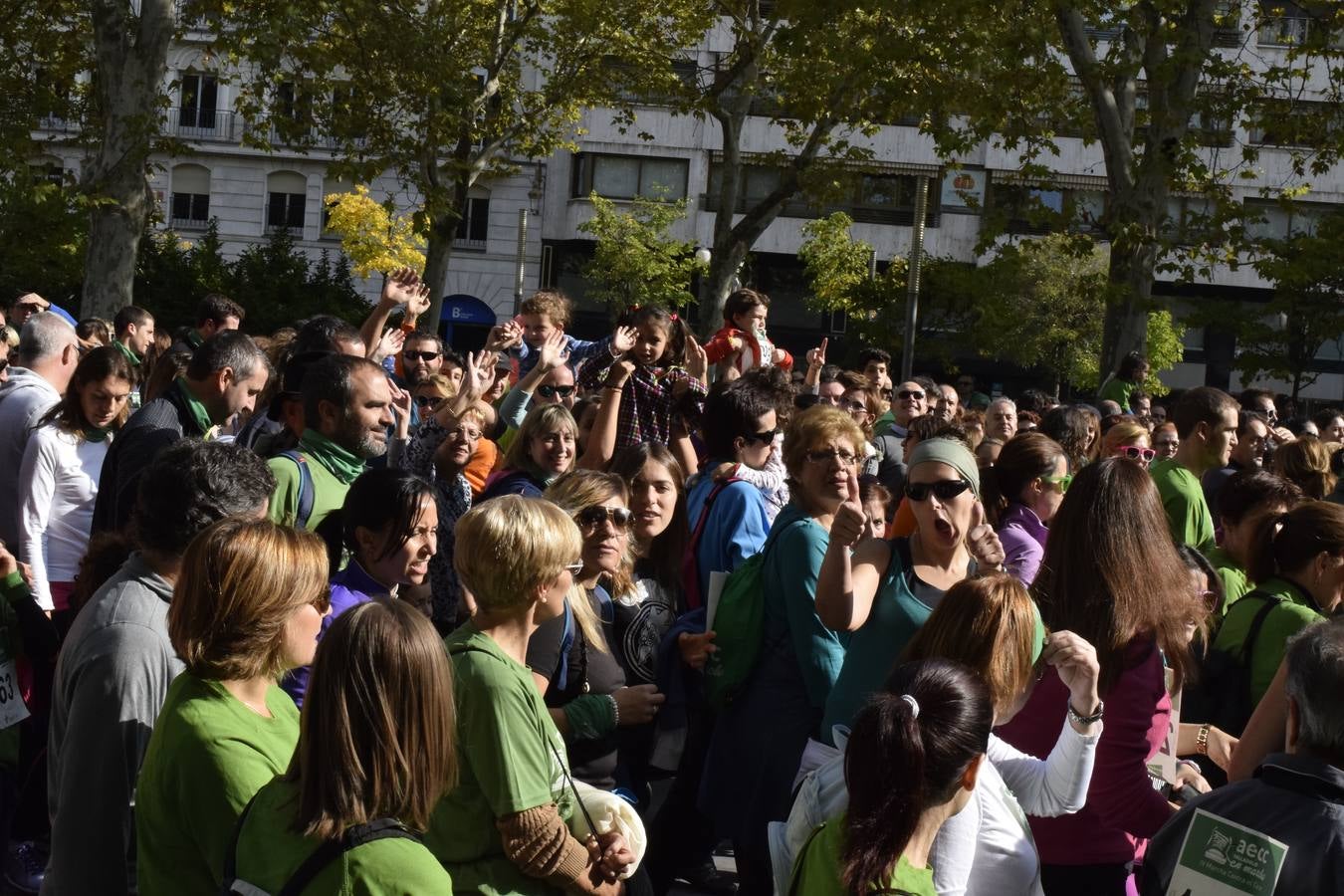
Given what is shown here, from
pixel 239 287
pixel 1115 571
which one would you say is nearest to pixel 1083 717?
pixel 1115 571

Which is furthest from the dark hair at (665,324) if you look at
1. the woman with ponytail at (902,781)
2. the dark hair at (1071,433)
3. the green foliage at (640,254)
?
the green foliage at (640,254)

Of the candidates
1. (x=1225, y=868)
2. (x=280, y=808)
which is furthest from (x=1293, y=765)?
(x=280, y=808)

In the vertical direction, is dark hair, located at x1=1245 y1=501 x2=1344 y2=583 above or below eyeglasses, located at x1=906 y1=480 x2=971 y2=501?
below

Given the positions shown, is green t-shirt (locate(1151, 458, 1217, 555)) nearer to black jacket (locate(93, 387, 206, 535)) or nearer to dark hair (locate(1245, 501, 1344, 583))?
dark hair (locate(1245, 501, 1344, 583))

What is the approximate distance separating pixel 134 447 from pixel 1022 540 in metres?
3.34

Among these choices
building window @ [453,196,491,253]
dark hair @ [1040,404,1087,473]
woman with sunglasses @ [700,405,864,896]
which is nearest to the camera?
woman with sunglasses @ [700,405,864,896]

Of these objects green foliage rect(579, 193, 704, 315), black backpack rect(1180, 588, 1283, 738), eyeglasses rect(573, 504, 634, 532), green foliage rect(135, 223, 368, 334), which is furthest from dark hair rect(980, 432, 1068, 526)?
green foliage rect(579, 193, 704, 315)

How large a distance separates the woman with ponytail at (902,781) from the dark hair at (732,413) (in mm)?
3294

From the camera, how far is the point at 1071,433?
8.24 m

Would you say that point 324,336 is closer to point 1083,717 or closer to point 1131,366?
point 1083,717

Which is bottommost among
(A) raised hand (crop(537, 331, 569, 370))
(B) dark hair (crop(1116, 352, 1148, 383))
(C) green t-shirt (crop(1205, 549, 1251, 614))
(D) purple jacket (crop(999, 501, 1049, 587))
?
(C) green t-shirt (crop(1205, 549, 1251, 614))

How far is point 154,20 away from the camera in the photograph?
58.7 ft

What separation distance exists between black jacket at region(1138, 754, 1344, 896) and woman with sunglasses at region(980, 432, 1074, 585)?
2.79m

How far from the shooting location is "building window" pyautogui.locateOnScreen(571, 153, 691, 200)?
46969 mm
